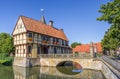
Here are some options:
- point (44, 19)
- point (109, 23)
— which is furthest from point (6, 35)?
point (109, 23)

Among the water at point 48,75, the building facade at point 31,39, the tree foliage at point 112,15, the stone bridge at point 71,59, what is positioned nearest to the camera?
the tree foliage at point 112,15

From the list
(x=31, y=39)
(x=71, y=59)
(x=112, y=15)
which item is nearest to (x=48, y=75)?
(x=71, y=59)

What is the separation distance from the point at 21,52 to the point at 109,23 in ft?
69.7

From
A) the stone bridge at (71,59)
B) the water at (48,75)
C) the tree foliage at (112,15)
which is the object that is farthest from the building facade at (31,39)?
the tree foliage at (112,15)

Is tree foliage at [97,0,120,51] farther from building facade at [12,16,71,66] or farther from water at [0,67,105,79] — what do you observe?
building facade at [12,16,71,66]

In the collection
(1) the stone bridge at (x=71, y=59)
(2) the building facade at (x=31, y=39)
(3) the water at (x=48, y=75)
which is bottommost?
(3) the water at (x=48, y=75)

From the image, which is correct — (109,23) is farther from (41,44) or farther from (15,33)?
(15,33)

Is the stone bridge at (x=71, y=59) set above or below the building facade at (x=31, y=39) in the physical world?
below

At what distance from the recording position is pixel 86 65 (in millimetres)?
27438

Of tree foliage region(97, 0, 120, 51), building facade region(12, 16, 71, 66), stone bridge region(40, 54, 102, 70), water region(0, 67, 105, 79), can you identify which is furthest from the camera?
building facade region(12, 16, 71, 66)

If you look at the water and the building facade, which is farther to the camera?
the building facade

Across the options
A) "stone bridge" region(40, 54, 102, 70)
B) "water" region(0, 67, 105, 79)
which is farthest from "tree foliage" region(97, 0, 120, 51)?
"stone bridge" region(40, 54, 102, 70)

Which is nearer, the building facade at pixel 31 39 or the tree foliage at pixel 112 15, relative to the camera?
the tree foliage at pixel 112 15

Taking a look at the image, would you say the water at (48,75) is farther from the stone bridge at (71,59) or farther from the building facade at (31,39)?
the building facade at (31,39)
